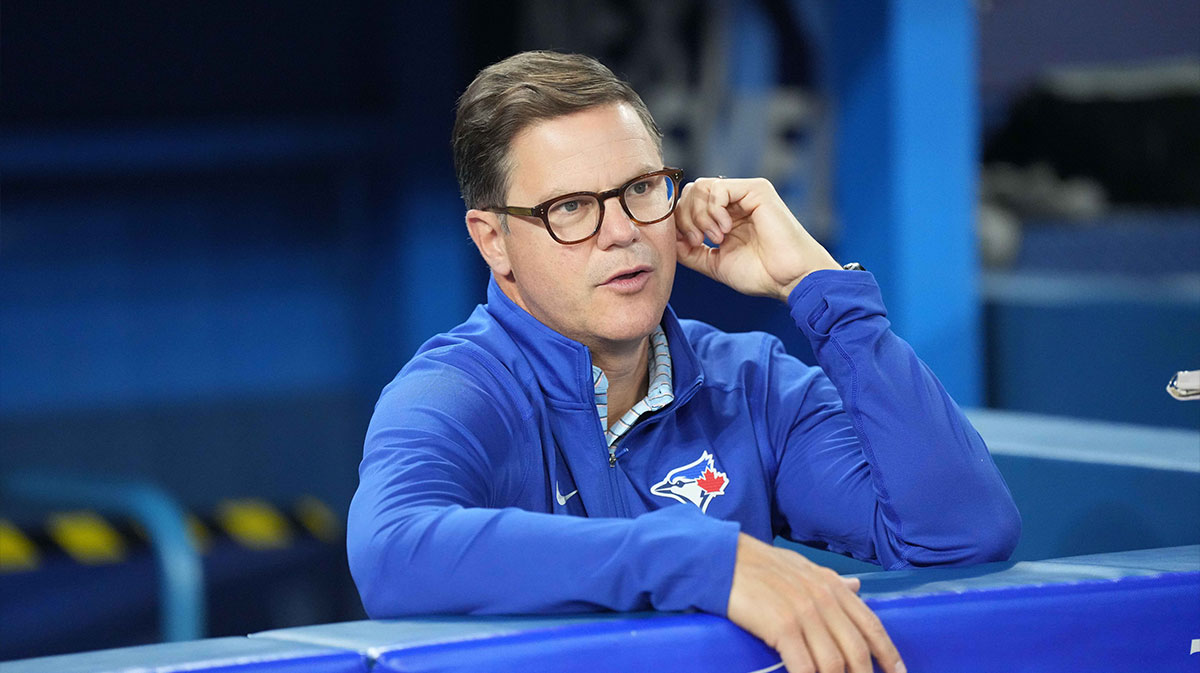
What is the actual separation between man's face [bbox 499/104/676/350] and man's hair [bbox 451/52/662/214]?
16mm

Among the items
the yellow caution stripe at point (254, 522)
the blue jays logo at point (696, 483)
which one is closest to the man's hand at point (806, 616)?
the blue jays logo at point (696, 483)

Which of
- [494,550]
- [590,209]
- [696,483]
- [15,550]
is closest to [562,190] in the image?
[590,209]

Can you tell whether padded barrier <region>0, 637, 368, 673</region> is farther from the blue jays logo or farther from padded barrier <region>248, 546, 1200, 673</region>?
the blue jays logo

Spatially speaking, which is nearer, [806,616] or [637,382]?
[806,616]

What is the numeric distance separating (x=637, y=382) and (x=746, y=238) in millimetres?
244

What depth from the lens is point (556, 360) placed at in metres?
A: 1.63

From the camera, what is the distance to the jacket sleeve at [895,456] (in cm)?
153

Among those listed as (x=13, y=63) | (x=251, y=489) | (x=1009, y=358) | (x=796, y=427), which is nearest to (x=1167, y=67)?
(x=1009, y=358)

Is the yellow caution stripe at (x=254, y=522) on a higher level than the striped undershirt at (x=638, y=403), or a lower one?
lower

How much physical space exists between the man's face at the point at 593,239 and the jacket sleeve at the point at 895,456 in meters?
0.19

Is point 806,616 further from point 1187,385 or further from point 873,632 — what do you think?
point 1187,385

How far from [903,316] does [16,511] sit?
3143mm

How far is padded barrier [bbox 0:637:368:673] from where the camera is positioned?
3.39 ft

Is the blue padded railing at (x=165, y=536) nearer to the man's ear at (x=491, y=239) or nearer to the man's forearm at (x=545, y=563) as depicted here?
the man's ear at (x=491, y=239)
